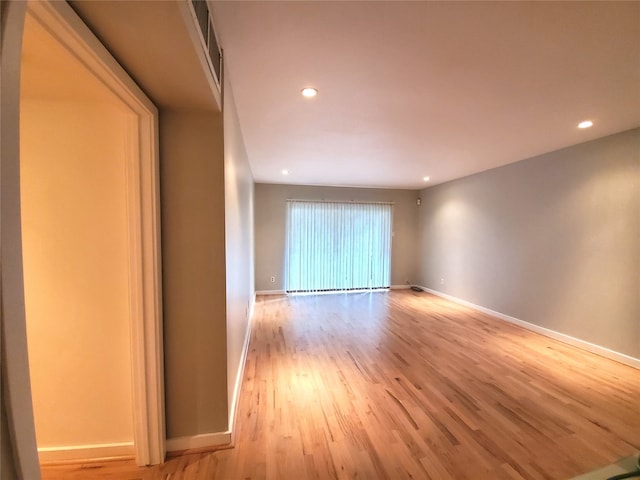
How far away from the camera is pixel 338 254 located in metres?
6.04

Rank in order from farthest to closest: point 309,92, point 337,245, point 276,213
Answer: point 337,245
point 276,213
point 309,92

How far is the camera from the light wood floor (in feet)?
5.19

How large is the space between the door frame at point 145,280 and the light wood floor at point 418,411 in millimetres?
236

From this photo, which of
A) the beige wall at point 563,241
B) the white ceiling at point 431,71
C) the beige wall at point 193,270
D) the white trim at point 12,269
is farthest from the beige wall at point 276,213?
the white trim at point 12,269

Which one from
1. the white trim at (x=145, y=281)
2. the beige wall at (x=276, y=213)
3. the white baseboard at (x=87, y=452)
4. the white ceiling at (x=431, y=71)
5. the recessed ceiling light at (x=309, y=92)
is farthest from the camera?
the beige wall at (x=276, y=213)

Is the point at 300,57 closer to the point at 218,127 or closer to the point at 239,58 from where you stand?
the point at 239,58

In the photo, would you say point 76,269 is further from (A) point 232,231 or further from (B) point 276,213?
(B) point 276,213

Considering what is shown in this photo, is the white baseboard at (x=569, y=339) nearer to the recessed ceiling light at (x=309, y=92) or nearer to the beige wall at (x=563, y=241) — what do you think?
the beige wall at (x=563, y=241)

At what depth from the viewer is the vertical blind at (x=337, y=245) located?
19.2 feet

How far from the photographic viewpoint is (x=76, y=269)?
60.5 inches

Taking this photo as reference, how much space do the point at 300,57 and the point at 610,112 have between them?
2715mm

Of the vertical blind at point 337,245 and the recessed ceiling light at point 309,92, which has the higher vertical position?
the recessed ceiling light at point 309,92

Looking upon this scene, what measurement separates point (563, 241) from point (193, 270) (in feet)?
13.5

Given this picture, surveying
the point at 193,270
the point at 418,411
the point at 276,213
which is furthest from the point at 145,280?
the point at 276,213
